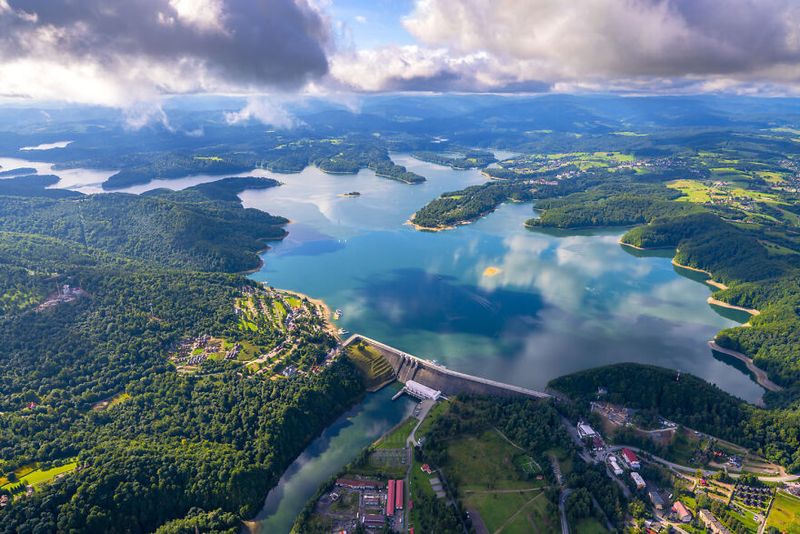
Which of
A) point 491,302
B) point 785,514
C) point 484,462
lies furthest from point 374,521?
point 491,302

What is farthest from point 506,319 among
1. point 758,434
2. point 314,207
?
point 314,207

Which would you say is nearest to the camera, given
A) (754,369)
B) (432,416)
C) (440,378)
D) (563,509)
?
(563,509)

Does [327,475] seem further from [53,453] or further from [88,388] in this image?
[88,388]

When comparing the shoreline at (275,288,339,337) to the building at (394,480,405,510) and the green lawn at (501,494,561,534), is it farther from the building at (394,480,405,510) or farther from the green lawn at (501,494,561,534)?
the green lawn at (501,494,561,534)

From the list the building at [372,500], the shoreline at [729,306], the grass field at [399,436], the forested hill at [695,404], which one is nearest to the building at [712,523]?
the forested hill at [695,404]

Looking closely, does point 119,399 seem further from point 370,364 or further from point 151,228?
point 151,228

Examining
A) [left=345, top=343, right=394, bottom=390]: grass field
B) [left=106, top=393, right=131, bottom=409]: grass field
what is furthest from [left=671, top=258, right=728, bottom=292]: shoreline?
[left=106, top=393, right=131, bottom=409]: grass field
